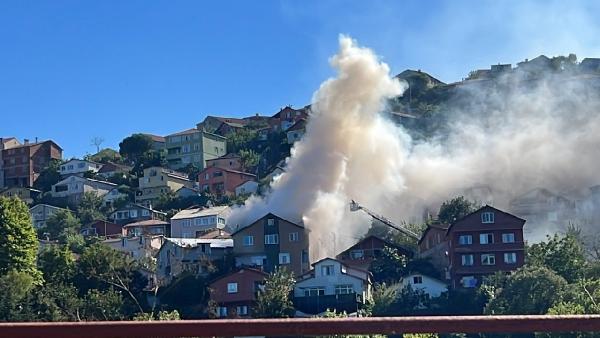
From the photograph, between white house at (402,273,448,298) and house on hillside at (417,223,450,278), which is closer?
white house at (402,273,448,298)

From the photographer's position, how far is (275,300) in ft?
115

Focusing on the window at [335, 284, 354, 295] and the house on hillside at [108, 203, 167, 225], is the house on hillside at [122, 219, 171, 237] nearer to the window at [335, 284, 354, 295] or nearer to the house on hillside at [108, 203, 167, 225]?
the house on hillside at [108, 203, 167, 225]

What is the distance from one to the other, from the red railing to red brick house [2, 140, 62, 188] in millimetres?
77659

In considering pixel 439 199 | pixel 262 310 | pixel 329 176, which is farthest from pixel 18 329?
pixel 439 199

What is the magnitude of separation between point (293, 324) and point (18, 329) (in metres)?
0.94

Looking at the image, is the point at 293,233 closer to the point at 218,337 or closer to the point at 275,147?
the point at 275,147

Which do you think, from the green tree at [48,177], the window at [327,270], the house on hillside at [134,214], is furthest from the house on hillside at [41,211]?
the window at [327,270]

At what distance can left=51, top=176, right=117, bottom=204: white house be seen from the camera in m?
69.8

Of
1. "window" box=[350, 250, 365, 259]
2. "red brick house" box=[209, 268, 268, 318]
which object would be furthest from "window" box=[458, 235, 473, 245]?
"red brick house" box=[209, 268, 268, 318]

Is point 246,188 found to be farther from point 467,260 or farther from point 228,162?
point 467,260

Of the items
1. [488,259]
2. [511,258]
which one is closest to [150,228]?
[488,259]

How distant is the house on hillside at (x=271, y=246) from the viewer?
45.0m

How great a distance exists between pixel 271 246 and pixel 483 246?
478 inches

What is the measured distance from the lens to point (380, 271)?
134 ft
